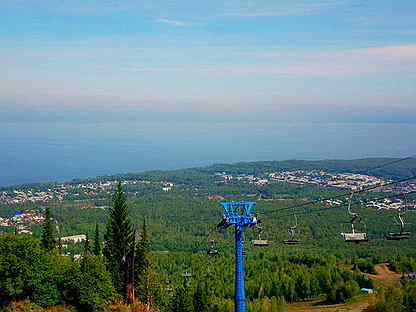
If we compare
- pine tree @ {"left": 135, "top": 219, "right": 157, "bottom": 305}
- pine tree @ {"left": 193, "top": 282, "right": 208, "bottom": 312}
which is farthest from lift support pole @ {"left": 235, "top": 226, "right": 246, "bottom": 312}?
pine tree @ {"left": 193, "top": 282, "right": 208, "bottom": 312}

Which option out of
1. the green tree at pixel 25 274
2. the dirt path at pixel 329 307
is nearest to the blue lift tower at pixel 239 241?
the green tree at pixel 25 274

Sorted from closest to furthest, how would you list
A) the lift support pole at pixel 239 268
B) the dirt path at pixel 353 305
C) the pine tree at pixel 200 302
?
the lift support pole at pixel 239 268, the pine tree at pixel 200 302, the dirt path at pixel 353 305

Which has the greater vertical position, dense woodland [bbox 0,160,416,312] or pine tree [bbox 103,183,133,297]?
pine tree [bbox 103,183,133,297]

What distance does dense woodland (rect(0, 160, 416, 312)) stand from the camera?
2739cm

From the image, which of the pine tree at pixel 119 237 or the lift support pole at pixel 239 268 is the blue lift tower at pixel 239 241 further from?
the pine tree at pixel 119 237

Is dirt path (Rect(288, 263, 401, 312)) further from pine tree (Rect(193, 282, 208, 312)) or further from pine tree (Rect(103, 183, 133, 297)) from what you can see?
pine tree (Rect(103, 183, 133, 297))

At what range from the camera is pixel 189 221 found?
9162 centimetres

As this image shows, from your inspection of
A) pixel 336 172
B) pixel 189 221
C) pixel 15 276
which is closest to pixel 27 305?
pixel 15 276

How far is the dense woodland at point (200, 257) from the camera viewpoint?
89.9 feet

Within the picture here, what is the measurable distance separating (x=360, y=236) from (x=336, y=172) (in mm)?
104691

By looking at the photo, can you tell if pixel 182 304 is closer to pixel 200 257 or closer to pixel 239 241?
pixel 239 241

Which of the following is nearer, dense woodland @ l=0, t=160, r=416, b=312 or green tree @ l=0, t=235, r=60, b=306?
green tree @ l=0, t=235, r=60, b=306

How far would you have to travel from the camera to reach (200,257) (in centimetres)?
5856

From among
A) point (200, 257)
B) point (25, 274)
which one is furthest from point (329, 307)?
point (25, 274)
